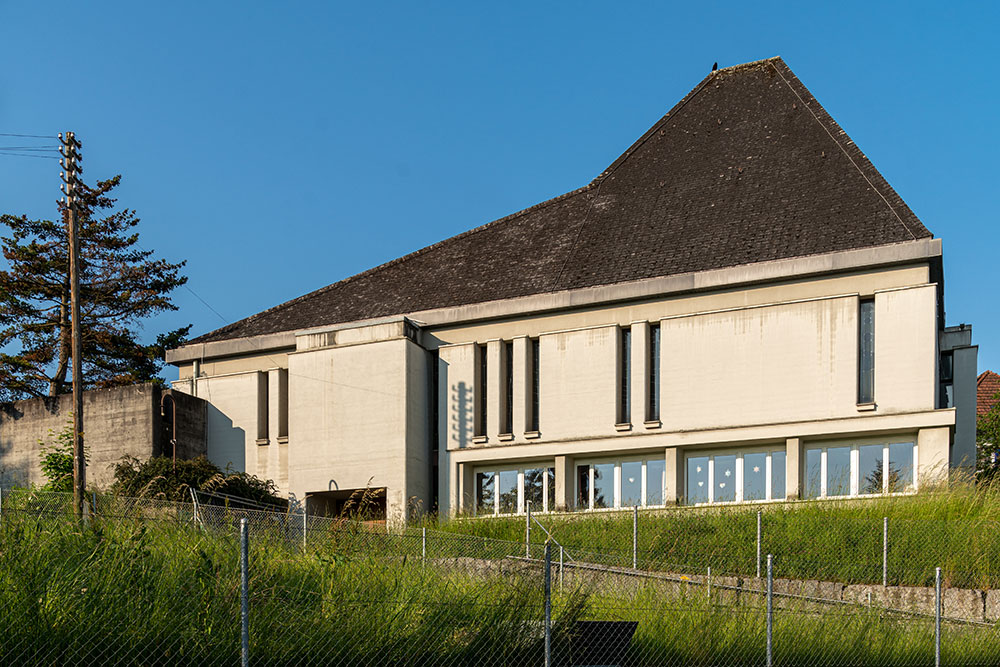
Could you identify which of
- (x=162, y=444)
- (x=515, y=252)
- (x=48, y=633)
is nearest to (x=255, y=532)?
(x=48, y=633)

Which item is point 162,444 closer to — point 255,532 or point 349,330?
point 349,330

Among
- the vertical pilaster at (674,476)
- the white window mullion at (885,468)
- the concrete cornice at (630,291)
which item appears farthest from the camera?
the vertical pilaster at (674,476)

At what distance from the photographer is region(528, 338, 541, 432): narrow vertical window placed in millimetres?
30578

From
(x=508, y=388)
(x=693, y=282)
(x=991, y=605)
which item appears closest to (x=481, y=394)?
(x=508, y=388)

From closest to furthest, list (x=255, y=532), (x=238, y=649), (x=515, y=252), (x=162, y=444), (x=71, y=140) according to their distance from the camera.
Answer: (x=238, y=649)
(x=255, y=532)
(x=71, y=140)
(x=162, y=444)
(x=515, y=252)

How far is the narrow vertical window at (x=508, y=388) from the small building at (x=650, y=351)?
0.28ft

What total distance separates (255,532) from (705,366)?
17346mm

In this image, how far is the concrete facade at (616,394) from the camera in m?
26.6

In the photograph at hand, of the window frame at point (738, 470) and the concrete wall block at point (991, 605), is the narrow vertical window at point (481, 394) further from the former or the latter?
the concrete wall block at point (991, 605)

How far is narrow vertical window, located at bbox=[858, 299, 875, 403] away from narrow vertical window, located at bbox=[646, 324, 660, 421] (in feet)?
16.8

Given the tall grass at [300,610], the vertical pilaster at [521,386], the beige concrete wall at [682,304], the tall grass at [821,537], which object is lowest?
the tall grass at [821,537]

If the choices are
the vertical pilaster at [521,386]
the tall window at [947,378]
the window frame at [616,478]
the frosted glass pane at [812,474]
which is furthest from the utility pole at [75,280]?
the tall window at [947,378]

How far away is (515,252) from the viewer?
3381 centimetres

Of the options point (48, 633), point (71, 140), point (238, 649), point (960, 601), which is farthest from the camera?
point (71, 140)
